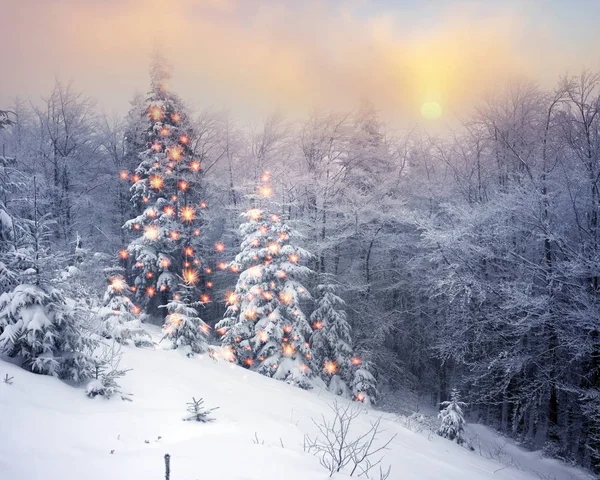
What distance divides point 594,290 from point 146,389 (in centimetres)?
1286

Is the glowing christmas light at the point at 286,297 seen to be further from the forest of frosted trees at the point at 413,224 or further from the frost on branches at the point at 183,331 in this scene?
the frost on branches at the point at 183,331

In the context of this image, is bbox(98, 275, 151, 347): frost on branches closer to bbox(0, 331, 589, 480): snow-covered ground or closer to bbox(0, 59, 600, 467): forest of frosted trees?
bbox(0, 59, 600, 467): forest of frosted trees

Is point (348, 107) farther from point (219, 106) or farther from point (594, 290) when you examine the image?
point (594, 290)

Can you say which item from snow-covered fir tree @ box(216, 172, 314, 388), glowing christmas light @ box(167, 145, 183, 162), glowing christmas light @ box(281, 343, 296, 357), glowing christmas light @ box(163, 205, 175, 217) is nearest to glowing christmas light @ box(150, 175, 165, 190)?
glowing christmas light @ box(163, 205, 175, 217)

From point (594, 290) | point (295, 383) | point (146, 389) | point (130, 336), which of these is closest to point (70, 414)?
point (146, 389)

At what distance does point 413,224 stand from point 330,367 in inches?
376

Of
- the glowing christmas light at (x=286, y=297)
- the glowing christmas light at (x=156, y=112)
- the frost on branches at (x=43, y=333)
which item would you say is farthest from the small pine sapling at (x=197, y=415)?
the glowing christmas light at (x=156, y=112)

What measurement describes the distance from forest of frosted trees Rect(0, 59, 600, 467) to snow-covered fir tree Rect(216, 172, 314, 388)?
642 mm

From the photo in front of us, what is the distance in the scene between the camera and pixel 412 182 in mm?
21688

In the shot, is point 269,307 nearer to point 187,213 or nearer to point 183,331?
point 183,331

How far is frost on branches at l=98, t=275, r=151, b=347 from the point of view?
9.15 meters

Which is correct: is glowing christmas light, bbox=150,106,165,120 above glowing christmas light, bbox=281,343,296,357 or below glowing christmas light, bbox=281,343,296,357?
→ above

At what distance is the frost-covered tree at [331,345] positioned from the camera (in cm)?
1519

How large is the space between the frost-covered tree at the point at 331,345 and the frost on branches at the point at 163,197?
7.40m
